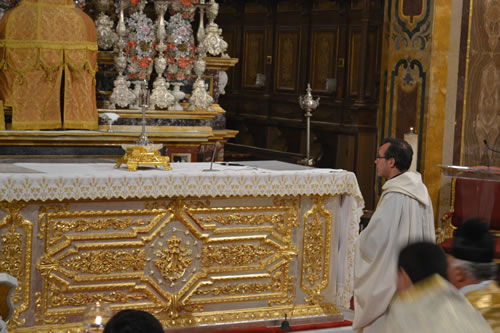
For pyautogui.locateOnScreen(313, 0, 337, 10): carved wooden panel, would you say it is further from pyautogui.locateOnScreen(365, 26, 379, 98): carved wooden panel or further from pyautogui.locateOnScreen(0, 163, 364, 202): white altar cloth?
pyautogui.locateOnScreen(0, 163, 364, 202): white altar cloth

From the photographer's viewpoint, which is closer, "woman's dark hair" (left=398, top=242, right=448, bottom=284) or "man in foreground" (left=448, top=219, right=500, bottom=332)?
"woman's dark hair" (left=398, top=242, right=448, bottom=284)

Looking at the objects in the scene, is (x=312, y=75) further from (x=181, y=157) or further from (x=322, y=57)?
(x=181, y=157)

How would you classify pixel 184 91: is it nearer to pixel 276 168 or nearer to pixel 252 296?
pixel 276 168

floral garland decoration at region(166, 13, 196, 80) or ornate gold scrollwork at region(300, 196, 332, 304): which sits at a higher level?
floral garland decoration at region(166, 13, 196, 80)

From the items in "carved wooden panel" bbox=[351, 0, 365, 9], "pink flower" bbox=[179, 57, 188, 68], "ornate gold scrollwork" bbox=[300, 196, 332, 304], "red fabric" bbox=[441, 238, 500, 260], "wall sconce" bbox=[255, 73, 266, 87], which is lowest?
"red fabric" bbox=[441, 238, 500, 260]

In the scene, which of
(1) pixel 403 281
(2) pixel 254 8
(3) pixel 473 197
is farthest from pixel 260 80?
(1) pixel 403 281

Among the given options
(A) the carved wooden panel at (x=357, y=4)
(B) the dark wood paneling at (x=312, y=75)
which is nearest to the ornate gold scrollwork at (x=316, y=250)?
(B) the dark wood paneling at (x=312, y=75)

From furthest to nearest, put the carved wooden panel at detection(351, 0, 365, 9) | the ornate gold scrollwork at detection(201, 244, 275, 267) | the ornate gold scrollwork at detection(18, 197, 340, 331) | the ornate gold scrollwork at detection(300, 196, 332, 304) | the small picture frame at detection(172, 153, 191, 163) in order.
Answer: the carved wooden panel at detection(351, 0, 365, 9) → the small picture frame at detection(172, 153, 191, 163) → the ornate gold scrollwork at detection(300, 196, 332, 304) → the ornate gold scrollwork at detection(201, 244, 275, 267) → the ornate gold scrollwork at detection(18, 197, 340, 331)

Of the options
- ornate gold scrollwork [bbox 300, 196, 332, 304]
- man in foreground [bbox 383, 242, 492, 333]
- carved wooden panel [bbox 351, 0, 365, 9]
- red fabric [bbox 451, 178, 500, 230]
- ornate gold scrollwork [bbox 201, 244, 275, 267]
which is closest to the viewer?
man in foreground [bbox 383, 242, 492, 333]

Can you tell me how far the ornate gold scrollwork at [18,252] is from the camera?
5828 mm

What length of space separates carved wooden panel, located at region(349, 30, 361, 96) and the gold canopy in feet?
16.2

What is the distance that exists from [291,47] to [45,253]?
805 cm

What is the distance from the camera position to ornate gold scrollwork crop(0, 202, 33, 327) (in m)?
5.83

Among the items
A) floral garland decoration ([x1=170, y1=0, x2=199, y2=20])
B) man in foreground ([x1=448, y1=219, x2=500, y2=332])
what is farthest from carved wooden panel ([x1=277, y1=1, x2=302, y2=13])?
man in foreground ([x1=448, y1=219, x2=500, y2=332])
